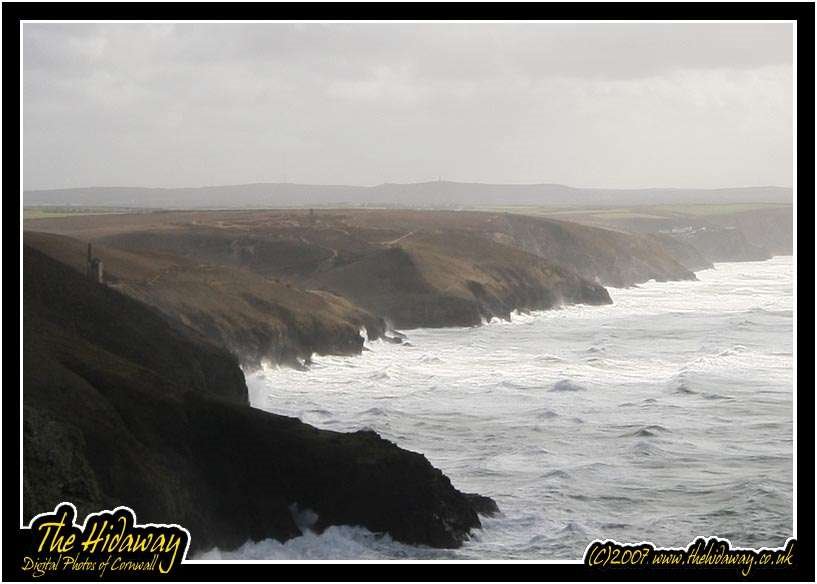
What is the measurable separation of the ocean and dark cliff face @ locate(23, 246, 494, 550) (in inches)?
24.1

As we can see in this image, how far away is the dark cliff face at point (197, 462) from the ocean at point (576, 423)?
2.00 ft

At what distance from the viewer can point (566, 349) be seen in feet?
189

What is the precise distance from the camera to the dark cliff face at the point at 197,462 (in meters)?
21.8

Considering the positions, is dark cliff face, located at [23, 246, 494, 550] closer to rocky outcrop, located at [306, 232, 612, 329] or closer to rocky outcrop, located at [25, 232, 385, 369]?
rocky outcrop, located at [25, 232, 385, 369]

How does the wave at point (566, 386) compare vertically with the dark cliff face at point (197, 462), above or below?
below

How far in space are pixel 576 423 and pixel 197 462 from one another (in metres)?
16.0

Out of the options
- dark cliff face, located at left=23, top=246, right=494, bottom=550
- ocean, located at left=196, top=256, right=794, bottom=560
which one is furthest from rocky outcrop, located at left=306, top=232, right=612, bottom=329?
dark cliff face, located at left=23, top=246, right=494, bottom=550

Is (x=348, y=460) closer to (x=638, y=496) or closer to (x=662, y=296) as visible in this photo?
(x=638, y=496)

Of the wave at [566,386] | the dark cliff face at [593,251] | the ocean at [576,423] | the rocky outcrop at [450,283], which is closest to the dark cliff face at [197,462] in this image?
the ocean at [576,423]

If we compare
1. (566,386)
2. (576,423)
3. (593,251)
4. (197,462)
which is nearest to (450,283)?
(566,386)

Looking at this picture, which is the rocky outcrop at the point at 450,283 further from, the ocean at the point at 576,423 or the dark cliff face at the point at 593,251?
the dark cliff face at the point at 593,251

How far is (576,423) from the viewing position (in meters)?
37.9
